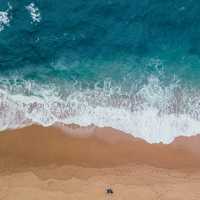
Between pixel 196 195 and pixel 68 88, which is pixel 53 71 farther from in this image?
pixel 196 195

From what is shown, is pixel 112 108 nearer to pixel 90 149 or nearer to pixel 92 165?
pixel 90 149

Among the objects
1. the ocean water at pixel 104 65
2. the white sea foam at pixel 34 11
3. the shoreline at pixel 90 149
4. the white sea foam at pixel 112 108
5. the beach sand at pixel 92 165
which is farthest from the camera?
the white sea foam at pixel 34 11

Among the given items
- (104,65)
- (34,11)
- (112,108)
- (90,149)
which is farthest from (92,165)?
(34,11)

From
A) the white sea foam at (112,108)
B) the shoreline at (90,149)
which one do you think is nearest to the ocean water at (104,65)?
the white sea foam at (112,108)

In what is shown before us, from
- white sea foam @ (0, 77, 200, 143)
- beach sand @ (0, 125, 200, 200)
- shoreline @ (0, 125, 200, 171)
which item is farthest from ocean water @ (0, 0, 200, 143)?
beach sand @ (0, 125, 200, 200)

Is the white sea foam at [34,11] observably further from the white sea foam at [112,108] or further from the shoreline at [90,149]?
the shoreline at [90,149]

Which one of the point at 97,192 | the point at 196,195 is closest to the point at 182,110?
the point at 196,195
